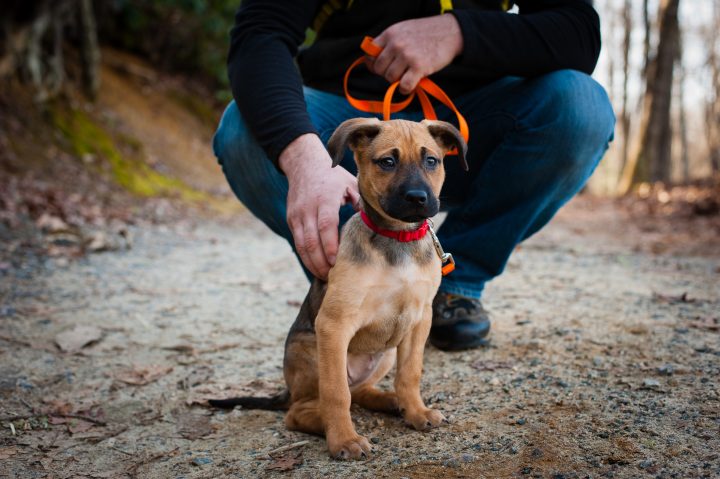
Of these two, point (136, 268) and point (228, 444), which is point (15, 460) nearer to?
point (228, 444)

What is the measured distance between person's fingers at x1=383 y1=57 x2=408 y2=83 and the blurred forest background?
16.1 ft

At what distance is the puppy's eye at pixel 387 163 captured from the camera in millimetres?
2574

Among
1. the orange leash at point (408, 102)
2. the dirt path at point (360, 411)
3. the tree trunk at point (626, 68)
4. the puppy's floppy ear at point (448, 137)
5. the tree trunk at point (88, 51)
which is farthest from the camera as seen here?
the tree trunk at point (626, 68)

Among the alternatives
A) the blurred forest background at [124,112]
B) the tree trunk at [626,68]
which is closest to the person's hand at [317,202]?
the blurred forest background at [124,112]

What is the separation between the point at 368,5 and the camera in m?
3.48

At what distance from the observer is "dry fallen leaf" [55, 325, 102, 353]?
3.62 meters

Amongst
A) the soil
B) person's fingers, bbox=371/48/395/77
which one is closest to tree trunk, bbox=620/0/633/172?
the soil

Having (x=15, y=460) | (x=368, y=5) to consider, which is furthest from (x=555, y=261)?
(x=15, y=460)

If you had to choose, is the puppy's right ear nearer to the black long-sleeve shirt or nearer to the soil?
the black long-sleeve shirt

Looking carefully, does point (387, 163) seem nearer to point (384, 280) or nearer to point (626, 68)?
point (384, 280)

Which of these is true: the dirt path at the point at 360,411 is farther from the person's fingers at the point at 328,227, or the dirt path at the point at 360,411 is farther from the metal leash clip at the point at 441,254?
the person's fingers at the point at 328,227

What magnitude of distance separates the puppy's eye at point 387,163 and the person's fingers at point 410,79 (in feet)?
1.87

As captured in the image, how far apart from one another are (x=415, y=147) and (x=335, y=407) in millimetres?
1141

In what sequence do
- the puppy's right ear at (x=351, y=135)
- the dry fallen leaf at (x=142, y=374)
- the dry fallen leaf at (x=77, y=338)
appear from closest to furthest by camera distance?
the puppy's right ear at (x=351, y=135), the dry fallen leaf at (x=142, y=374), the dry fallen leaf at (x=77, y=338)
